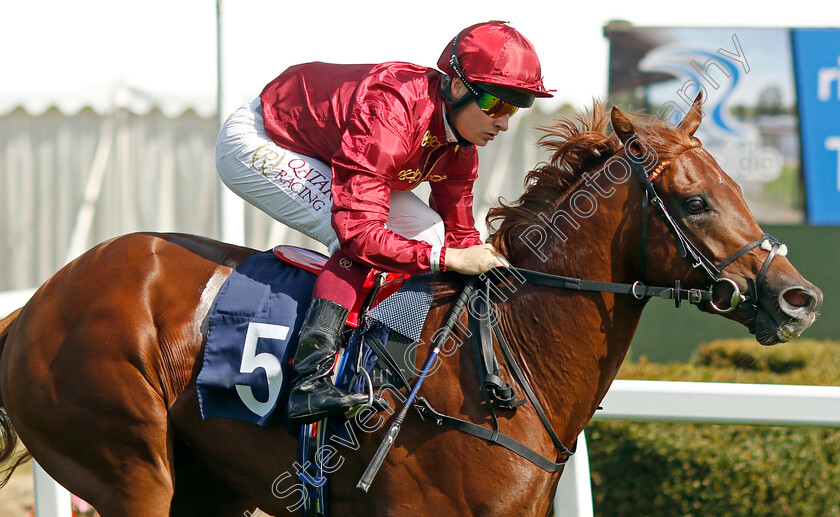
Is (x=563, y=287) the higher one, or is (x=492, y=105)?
(x=492, y=105)

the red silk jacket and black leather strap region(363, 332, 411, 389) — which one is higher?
the red silk jacket

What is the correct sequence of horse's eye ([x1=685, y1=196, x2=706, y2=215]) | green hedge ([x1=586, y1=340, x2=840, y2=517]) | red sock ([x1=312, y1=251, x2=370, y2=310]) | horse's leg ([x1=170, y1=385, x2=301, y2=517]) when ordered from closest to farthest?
horse's eye ([x1=685, y1=196, x2=706, y2=215])
red sock ([x1=312, y1=251, x2=370, y2=310])
horse's leg ([x1=170, y1=385, x2=301, y2=517])
green hedge ([x1=586, y1=340, x2=840, y2=517])

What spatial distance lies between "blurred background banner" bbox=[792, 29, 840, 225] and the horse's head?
223 inches

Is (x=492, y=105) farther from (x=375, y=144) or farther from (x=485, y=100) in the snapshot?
(x=375, y=144)

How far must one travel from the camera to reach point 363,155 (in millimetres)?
2566

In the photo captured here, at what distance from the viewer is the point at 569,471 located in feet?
11.1

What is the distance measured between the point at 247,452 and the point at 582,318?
45.0 inches

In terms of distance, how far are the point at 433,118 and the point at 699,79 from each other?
17.8 ft

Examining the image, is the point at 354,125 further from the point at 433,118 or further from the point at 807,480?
the point at 807,480

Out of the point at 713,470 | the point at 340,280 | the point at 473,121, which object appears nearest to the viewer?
the point at 340,280

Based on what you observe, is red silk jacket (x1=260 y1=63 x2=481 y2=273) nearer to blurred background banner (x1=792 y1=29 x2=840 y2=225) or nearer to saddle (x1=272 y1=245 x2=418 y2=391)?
saddle (x1=272 y1=245 x2=418 y2=391)

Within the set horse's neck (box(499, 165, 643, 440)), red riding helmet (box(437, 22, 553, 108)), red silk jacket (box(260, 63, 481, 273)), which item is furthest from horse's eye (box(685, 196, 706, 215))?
red silk jacket (box(260, 63, 481, 273))

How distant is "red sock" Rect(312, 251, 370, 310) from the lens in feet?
8.59

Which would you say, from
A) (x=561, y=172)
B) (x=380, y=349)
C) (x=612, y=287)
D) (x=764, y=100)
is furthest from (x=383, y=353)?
(x=764, y=100)
